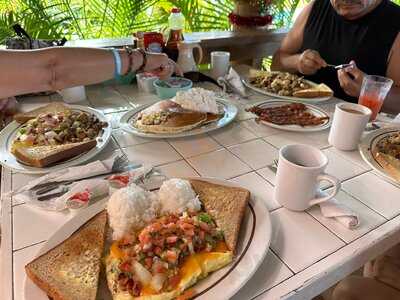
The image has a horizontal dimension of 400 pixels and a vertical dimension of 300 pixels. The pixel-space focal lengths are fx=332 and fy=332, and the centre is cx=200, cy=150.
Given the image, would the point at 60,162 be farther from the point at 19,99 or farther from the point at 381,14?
the point at 381,14

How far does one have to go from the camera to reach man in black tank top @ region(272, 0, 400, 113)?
1593 millimetres

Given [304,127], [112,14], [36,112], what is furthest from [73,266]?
[112,14]

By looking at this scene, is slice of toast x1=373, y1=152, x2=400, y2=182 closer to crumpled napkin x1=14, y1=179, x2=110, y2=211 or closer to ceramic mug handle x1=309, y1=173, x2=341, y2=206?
ceramic mug handle x1=309, y1=173, x2=341, y2=206

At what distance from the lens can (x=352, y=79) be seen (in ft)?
4.73

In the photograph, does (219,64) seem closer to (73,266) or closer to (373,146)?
(373,146)

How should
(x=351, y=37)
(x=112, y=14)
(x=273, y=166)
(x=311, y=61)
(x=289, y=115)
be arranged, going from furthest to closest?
(x=112, y=14)
(x=351, y=37)
(x=311, y=61)
(x=289, y=115)
(x=273, y=166)

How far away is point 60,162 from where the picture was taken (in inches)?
36.4

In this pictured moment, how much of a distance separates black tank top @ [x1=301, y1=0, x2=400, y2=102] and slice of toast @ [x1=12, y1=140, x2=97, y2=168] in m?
1.40

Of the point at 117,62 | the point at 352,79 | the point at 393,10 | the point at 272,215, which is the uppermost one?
the point at 393,10

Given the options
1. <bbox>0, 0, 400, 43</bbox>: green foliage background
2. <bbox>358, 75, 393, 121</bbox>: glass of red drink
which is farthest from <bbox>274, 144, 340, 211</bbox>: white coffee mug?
<bbox>0, 0, 400, 43</bbox>: green foliage background

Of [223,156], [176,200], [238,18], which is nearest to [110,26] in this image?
[238,18]

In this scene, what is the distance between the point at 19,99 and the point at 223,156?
92cm

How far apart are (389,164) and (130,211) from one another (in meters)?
0.72

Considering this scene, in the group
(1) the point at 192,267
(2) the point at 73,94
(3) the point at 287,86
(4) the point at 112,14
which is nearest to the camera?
(1) the point at 192,267
